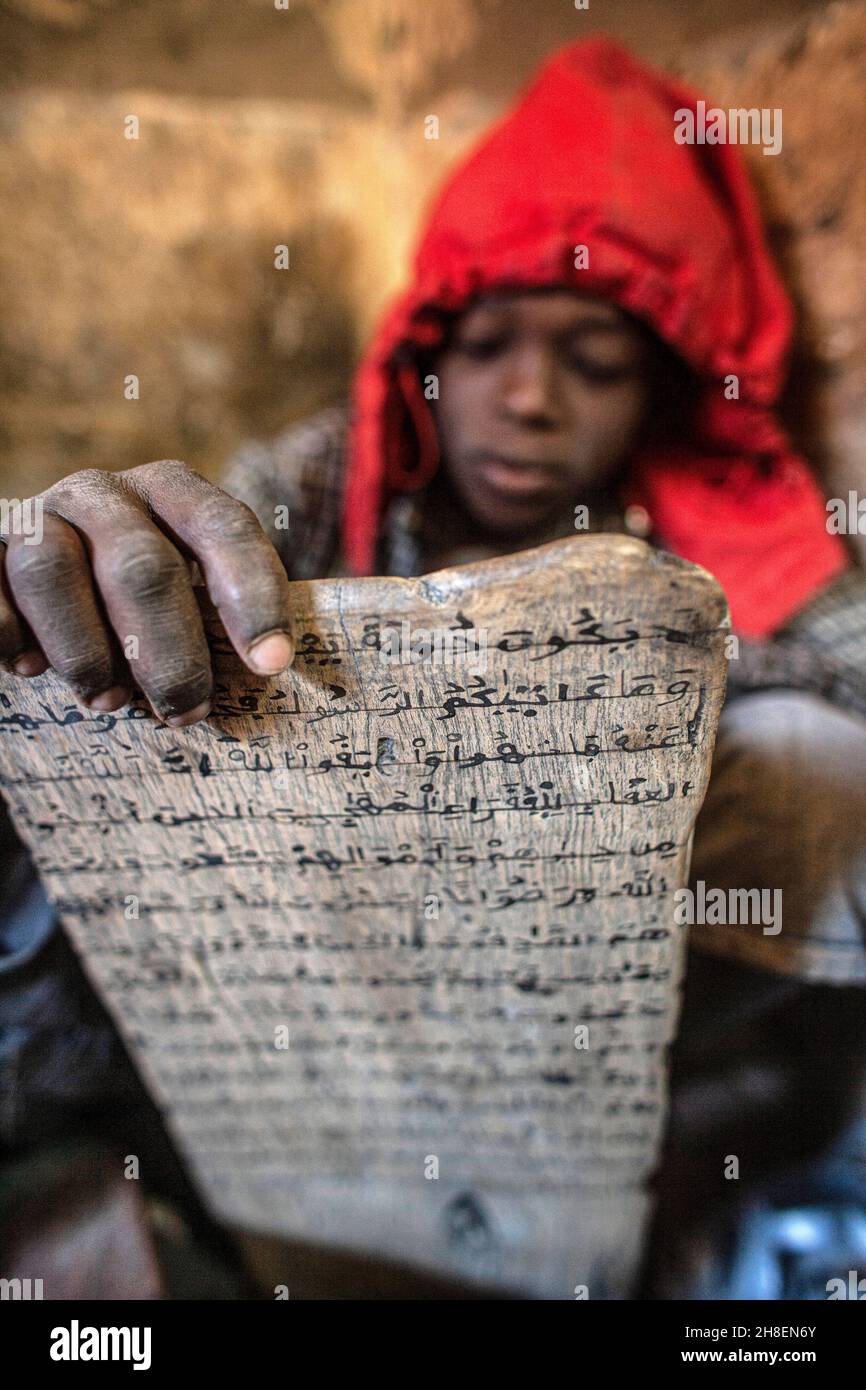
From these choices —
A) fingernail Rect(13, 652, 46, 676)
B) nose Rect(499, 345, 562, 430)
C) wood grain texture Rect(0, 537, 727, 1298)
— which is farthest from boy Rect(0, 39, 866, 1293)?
fingernail Rect(13, 652, 46, 676)

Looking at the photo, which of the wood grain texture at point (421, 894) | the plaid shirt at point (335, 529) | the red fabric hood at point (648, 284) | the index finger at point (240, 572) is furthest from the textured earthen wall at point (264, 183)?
the index finger at point (240, 572)

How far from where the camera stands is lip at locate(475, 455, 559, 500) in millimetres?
868

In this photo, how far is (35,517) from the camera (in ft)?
1.17

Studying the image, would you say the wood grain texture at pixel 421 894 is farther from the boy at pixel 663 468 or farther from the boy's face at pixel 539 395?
the boy's face at pixel 539 395

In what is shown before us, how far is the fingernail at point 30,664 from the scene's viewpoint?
0.37m

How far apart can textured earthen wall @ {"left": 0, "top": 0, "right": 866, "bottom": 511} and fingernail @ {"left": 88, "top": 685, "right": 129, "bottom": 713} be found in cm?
91

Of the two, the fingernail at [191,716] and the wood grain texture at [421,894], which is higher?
the fingernail at [191,716]

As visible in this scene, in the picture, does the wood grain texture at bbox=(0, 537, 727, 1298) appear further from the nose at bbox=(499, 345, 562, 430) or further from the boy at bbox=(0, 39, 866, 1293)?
the nose at bbox=(499, 345, 562, 430)

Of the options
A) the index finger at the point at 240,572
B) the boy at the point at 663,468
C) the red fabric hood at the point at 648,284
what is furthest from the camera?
the red fabric hood at the point at 648,284

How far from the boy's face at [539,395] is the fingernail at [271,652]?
0.56 metres

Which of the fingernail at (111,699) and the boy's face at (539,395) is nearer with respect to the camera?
the fingernail at (111,699)

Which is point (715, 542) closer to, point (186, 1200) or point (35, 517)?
point (35, 517)
